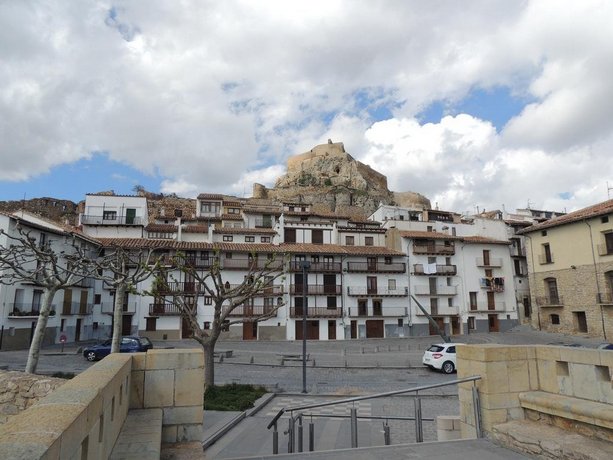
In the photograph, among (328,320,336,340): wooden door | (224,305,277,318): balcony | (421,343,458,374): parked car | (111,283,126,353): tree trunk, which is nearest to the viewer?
(111,283,126,353): tree trunk

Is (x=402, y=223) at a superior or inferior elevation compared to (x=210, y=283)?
superior

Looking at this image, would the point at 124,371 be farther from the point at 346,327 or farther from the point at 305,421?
the point at 346,327

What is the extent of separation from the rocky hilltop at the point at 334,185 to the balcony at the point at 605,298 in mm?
50547

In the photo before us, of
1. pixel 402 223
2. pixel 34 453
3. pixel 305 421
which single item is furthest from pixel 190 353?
pixel 402 223

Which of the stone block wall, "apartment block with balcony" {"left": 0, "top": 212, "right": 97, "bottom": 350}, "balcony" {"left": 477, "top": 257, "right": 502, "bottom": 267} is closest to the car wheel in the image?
the stone block wall

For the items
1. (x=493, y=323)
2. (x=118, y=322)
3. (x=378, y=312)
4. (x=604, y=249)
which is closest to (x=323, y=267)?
(x=378, y=312)

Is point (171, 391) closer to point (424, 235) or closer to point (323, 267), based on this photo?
point (323, 267)

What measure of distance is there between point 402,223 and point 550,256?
1568 cm

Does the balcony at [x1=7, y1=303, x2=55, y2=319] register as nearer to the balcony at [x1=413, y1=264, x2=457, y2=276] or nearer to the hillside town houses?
the hillside town houses

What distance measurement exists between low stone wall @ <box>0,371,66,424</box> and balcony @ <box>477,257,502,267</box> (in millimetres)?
44958

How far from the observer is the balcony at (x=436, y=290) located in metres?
44.3

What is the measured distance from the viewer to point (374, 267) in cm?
4397

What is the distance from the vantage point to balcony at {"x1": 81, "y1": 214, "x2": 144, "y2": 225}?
44.9 metres

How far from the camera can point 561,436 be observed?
17.3ft
